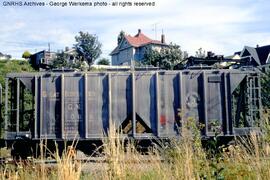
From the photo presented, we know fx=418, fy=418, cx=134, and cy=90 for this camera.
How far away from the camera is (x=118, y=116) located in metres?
12.7

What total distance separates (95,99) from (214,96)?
3.68 m

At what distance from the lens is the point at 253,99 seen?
42.3ft

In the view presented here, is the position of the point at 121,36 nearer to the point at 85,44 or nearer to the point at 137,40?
the point at 137,40

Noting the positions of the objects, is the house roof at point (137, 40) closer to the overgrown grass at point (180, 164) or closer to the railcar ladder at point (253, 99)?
the railcar ladder at point (253, 99)

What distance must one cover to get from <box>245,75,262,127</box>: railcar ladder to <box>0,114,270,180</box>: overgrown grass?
6.53 metres

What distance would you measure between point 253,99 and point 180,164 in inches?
318

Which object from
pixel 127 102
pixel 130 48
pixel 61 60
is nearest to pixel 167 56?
pixel 61 60

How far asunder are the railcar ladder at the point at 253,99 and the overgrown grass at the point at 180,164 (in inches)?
257

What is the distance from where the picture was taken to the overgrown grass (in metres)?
→ 4.66

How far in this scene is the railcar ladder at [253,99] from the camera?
42.2 feet

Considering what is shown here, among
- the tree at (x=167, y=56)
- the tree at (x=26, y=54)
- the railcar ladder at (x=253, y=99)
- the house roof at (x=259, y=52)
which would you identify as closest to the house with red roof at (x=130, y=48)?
A: the house roof at (x=259, y=52)

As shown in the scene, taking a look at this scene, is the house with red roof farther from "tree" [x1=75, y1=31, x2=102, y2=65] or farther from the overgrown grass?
the overgrown grass

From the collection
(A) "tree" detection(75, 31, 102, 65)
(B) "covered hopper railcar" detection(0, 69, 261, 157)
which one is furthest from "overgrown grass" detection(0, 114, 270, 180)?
(A) "tree" detection(75, 31, 102, 65)

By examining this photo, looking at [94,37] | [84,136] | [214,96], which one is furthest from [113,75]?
[94,37]
